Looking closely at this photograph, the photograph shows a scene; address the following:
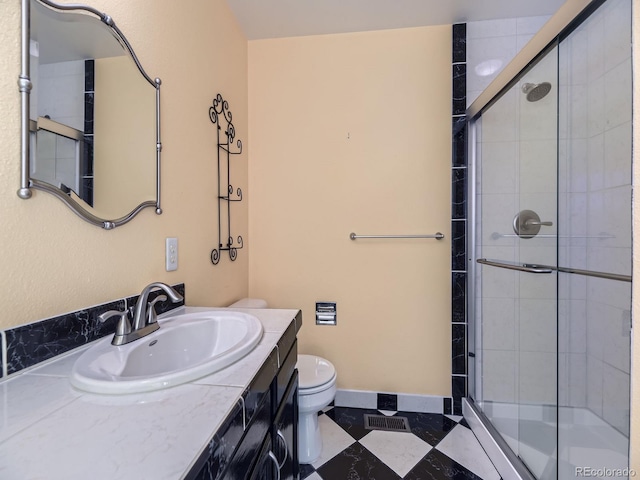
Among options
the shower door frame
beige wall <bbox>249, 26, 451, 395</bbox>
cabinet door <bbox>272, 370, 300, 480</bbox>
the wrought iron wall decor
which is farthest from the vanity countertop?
the shower door frame

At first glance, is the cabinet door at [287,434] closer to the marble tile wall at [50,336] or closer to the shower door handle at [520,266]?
the marble tile wall at [50,336]

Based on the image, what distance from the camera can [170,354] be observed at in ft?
2.85

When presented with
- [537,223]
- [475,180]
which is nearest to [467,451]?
[537,223]

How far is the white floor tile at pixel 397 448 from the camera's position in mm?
1419

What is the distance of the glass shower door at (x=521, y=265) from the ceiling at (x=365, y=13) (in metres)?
0.64

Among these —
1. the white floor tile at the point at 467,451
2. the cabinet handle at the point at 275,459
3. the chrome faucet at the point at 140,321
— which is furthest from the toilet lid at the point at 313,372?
the chrome faucet at the point at 140,321

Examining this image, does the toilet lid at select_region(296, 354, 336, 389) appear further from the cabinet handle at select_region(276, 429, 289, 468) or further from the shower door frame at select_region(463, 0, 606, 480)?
the shower door frame at select_region(463, 0, 606, 480)

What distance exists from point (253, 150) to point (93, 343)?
59.0 inches

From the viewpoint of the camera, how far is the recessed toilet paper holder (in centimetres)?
193

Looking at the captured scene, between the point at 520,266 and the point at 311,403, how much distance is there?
3.94 feet

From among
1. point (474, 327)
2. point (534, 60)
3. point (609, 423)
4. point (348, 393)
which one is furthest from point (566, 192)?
point (348, 393)

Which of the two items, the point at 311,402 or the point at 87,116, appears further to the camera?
the point at 311,402

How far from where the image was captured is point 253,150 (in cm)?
199

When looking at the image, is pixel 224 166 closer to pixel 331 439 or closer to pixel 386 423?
pixel 331 439
